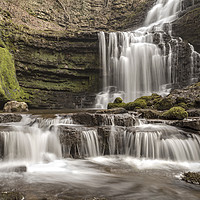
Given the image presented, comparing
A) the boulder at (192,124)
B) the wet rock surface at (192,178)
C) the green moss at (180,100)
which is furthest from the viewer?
the green moss at (180,100)

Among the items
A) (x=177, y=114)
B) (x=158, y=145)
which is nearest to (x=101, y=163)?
(x=158, y=145)

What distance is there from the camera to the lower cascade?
6773 mm

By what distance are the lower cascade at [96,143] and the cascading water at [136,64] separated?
43.7 ft

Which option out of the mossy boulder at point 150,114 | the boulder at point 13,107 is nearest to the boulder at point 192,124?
the mossy boulder at point 150,114

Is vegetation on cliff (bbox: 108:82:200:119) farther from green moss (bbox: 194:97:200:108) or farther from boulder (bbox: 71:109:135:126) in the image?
boulder (bbox: 71:109:135:126)

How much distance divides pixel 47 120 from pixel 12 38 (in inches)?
647

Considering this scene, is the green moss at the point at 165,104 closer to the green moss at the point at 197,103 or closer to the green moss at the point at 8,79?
the green moss at the point at 197,103

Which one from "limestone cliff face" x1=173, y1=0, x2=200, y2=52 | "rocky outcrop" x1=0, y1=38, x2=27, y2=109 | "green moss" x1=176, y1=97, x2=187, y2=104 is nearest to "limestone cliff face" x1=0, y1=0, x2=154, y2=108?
"rocky outcrop" x1=0, y1=38, x2=27, y2=109

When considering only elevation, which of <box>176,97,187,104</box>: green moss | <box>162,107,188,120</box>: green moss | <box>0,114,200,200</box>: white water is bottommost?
<box>0,114,200,200</box>: white water

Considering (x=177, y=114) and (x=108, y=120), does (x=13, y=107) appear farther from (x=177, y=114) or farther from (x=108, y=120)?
(x=177, y=114)

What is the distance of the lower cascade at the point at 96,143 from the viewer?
6.77 meters

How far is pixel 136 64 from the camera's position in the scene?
21.8 m

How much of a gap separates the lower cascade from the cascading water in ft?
43.7

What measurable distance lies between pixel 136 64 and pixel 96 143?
16446 mm
